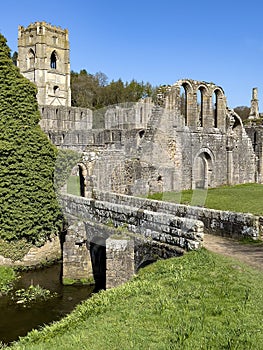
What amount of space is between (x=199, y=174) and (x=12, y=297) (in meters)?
13.7

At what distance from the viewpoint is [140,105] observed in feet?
132

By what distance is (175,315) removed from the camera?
5.46m

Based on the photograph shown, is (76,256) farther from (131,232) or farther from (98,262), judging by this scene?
(131,232)

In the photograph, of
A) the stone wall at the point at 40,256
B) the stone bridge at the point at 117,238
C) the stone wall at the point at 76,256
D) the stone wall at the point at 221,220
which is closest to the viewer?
the stone bridge at the point at 117,238

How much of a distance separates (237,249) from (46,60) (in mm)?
59454

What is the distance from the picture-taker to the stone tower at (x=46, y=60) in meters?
61.7

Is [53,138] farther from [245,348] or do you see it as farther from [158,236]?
[245,348]

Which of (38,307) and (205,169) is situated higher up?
(205,169)

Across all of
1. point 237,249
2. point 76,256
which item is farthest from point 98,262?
point 237,249

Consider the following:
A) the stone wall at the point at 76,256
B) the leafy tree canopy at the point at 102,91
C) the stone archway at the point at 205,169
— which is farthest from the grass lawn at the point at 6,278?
the leafy tree canopy at the point at 102,91

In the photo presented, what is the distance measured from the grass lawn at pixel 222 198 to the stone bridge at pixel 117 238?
4.45 m

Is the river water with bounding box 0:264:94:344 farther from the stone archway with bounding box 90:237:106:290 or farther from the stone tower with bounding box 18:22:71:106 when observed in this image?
the stone tower with bounding box 18:22:71:106

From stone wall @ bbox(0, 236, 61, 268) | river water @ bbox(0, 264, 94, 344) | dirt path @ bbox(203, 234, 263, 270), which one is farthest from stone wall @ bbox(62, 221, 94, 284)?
dirt path @ bbox(203, 234, 263, 270)

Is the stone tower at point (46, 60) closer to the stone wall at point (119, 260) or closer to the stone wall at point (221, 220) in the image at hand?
the stone wall at point (221, 220)
